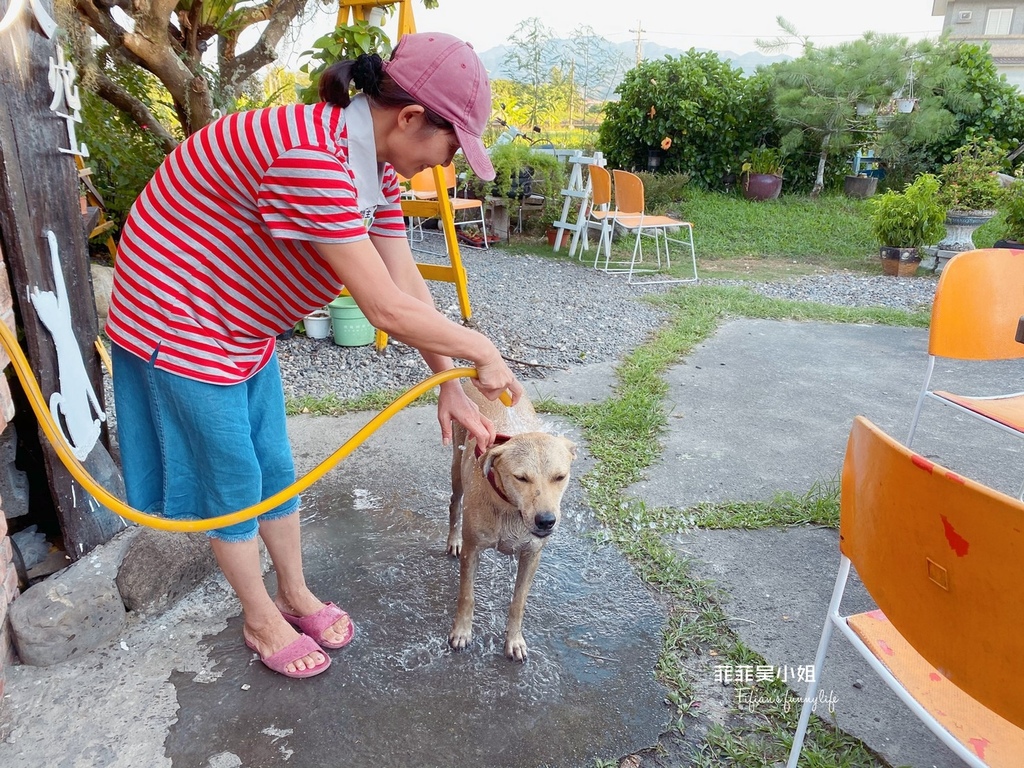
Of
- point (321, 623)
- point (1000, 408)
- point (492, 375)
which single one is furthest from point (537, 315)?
point (492, 375)

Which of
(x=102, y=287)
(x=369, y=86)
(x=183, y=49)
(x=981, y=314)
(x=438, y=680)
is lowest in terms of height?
(x=438, y=680)

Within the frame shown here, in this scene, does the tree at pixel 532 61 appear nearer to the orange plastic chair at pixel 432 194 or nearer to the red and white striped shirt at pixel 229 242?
the orange plastic chair at pixel 432 194

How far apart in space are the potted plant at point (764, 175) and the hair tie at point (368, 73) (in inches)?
495

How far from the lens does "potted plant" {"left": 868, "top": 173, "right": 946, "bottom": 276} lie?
29.1 feet

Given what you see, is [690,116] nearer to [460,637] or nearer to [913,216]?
[913,216]

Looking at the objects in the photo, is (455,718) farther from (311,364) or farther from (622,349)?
(622,349)

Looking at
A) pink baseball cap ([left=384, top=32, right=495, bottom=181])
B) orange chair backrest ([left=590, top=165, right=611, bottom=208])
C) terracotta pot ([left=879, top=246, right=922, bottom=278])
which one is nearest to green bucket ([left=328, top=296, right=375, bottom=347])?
pink baseball cap ([left=384, top=32, right=495, bottom=181])

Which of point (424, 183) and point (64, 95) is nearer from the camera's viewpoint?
point (64, 95)

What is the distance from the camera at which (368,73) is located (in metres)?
1.74

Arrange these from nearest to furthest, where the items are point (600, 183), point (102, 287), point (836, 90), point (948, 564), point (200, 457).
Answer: point (948, 564)
point (200, 457)
point (102, 287)
point (600, 183)
point (836, 90)

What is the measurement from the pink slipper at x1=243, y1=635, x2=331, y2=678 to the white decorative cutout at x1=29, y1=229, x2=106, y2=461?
1014 millimetres

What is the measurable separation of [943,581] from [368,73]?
1674mm

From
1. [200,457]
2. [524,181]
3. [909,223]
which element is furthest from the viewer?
[524,181]

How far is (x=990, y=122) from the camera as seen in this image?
1224cm
